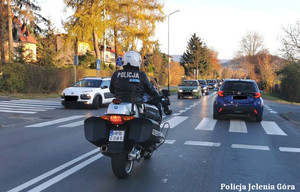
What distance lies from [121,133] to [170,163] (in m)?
1.61

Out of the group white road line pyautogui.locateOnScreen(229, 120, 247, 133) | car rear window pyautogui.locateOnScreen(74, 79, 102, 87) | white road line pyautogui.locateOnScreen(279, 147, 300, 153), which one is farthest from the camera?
car rear window pyautogui.locateOnScreen(74, 79, 102, 87)

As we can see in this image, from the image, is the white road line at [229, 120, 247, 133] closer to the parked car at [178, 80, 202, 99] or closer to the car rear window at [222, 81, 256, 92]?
the car rear window at [222, 81, 256, 92]

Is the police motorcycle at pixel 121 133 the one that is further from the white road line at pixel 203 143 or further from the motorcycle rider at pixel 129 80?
the white road line at pixel 203 143

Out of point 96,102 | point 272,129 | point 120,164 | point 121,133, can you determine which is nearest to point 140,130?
point 121,133

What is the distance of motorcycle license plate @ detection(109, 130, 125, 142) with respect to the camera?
15.2ft

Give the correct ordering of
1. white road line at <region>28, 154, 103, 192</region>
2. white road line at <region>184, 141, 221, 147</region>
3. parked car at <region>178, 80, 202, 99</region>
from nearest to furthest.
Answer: white road line at <region>28, 154, 103, 192</region>
white road line at <region>184, 141, 221, 147</region>
parked car at <region>178, 80, 202, 99</region>

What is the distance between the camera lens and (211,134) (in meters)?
9.20

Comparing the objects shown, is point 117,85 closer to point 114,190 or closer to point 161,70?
point 114,190

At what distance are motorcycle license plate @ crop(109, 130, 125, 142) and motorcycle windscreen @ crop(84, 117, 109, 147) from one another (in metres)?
0.15

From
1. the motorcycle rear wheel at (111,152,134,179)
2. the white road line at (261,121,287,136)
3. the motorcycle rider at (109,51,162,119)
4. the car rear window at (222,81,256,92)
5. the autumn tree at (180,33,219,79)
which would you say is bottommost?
the white road line at (261,121,287,136)

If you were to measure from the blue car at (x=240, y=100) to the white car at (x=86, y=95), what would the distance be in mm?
6255

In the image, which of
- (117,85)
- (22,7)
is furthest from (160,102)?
(22,7)

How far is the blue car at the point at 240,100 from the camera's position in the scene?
11.9 meters

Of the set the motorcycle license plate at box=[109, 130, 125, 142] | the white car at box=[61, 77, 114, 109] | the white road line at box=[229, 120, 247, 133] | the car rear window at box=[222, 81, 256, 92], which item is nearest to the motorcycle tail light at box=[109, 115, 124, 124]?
the motorcycle license plate at box=[109, 130, 125, 142]
